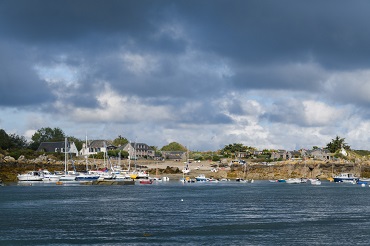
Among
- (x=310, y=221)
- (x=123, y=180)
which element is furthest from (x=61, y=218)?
(x=123, y=180)

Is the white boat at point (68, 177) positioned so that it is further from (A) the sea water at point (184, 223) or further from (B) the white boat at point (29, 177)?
(A) the sea water at point (184, 223)

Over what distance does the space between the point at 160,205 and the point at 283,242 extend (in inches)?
1693

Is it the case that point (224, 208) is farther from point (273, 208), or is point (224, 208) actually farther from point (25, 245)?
point (25, 245)

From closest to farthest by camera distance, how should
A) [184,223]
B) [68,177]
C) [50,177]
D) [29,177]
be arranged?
[184,223], [29,177], [68,177], [50,177]

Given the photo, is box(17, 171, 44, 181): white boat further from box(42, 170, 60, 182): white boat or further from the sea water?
the sea water

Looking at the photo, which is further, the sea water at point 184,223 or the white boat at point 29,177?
the white boat at point 29,177

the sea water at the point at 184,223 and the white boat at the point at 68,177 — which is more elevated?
the white boat at the point at 68,177

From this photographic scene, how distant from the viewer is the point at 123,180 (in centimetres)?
18300

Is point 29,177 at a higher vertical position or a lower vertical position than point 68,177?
higher

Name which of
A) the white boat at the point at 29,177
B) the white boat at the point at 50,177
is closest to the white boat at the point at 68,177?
the white boat at the point at 50,177

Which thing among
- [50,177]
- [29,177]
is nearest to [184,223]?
[29,177]

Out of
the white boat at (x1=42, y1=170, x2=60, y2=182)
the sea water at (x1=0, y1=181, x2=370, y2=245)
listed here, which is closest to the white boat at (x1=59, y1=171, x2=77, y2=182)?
the white boat at (x1=42, y1=170, x2=60, y2=182)

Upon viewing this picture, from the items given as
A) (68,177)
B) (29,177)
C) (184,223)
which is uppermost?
(29,177)

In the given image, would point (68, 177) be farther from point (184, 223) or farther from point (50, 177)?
point (184, 223)
